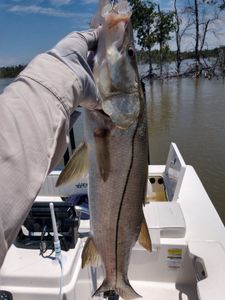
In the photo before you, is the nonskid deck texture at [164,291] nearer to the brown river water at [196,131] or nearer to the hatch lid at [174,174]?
the hatch lid at [174,174]

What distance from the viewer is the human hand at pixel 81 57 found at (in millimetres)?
1365

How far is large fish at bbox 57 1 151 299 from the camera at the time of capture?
142 cm

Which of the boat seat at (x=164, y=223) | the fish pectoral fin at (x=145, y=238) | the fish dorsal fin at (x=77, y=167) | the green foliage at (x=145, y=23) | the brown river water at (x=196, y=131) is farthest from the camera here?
the green foliage at (x=145, y=23)

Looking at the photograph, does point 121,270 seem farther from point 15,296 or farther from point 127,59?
point 15,296

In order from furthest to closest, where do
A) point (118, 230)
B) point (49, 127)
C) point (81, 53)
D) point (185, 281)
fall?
1. point (185, 281)
2. point (118, 230)
3. point (81, 53)
4. point (49, 127)

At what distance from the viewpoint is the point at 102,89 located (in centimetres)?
145

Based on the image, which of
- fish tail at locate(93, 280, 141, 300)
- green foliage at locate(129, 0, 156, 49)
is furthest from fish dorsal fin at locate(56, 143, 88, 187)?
green foliage at locate(129, 0, 156, 49)

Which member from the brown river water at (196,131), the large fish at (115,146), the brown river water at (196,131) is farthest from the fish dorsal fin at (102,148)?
the brown river water at (196,131)

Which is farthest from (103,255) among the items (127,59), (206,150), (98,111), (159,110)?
(159,110)

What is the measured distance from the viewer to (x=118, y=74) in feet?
4.71

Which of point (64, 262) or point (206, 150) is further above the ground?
point (64, 262)

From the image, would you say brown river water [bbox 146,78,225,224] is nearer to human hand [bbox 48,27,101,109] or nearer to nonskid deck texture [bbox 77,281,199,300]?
nonskid deck texture [bbox 77,281,199,300]

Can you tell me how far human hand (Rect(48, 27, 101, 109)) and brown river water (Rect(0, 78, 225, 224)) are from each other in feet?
14.6

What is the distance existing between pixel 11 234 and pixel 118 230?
737 millimetres
